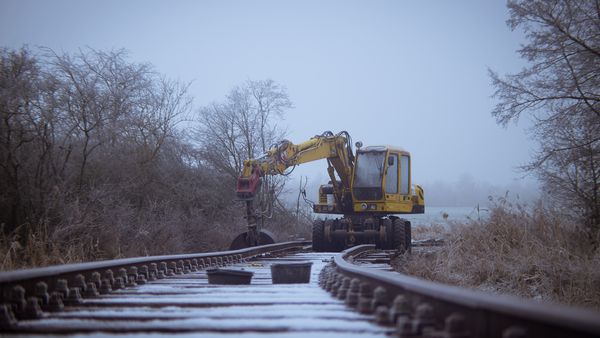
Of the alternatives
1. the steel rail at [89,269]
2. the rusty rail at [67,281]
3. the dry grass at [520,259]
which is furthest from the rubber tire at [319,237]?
the rusty rail at [67,281]

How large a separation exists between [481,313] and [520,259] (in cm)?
905

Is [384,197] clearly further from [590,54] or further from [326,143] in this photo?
[590,54]

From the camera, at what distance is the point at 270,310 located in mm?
3902

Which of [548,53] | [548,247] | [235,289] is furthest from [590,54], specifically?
[235,289]

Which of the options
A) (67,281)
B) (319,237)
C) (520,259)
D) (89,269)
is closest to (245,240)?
(319,237)

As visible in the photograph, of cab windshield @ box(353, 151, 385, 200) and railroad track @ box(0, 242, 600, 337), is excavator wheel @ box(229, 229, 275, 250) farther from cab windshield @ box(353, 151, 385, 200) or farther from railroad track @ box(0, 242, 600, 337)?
railroad track @ box(0, 242, 600, 337)

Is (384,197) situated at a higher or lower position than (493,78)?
lower

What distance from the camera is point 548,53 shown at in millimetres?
15211

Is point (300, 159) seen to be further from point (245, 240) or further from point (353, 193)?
point (245, 240)

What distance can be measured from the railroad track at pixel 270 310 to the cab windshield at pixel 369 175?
11.0 meters

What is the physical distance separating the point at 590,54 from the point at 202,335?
14.7 metres

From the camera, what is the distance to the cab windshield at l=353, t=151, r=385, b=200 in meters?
16.4

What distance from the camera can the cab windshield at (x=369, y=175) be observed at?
1644 centimetres

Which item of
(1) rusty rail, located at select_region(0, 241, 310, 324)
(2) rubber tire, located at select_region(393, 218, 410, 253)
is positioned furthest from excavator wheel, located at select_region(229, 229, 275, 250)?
(1) rusty rail, located at select_region(0, 241, 310, 324)
